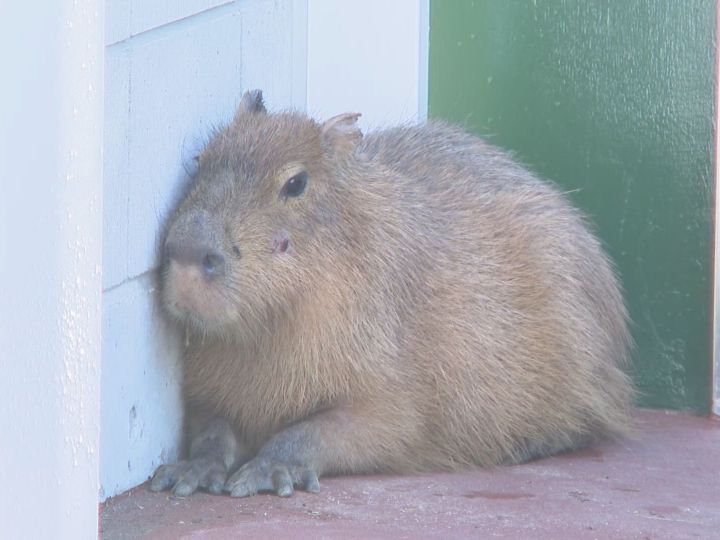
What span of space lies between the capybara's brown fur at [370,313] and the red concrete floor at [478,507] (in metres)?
0.13

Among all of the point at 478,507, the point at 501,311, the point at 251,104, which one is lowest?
the point at 478,507

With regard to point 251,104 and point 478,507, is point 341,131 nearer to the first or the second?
point 251,104

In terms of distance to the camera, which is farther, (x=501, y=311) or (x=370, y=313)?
(x=501, y=311)

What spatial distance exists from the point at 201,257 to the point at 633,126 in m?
2.38

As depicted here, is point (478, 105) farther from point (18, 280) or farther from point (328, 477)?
point (18, 280)

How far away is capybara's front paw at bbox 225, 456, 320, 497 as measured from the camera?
438cm

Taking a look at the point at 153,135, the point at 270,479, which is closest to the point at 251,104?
the point at 153,135

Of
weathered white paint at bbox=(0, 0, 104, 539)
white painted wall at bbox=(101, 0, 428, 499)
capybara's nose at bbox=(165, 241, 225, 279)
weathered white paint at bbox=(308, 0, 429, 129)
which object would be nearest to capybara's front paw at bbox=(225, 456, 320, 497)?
white painted wall at bbox=(101, 0, 428, 499)

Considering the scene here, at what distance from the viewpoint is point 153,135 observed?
14.7 feet

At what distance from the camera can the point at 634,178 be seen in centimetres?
612

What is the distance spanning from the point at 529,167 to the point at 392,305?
1599 mm

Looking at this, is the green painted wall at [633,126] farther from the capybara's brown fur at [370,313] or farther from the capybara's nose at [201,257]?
the capybara's nose at [201,257]

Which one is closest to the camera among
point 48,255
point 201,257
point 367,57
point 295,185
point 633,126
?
point 48,255

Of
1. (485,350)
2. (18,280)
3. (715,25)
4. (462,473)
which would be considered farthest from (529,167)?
(18,280)
